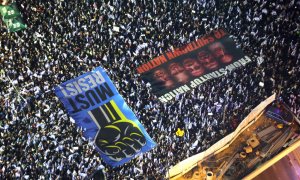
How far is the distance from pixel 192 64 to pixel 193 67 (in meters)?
0.03

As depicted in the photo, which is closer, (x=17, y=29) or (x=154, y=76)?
(x=17, y=29)

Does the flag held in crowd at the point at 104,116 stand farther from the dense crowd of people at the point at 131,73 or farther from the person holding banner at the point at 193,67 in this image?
the person holding banner at the point at 193,67

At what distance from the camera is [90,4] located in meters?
3.52

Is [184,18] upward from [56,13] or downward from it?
downward

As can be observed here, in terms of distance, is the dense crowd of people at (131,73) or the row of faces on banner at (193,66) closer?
the dense crowd of people at (131,73)

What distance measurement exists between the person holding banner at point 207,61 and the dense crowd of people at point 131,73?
13 centimetres

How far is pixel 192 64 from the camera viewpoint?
373 centimetres

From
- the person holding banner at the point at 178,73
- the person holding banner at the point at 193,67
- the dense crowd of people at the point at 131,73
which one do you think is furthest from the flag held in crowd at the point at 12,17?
the person holding banner at the point at 193,67

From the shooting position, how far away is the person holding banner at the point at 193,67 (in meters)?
3.72

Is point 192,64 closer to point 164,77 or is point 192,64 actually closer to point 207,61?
point 207,61

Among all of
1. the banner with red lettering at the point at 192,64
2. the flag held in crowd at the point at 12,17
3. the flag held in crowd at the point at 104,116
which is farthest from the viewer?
the banner with red lettering at the point at 192,64

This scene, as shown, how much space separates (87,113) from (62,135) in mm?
263

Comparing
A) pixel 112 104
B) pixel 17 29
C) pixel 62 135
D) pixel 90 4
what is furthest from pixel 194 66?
pixel 17 29

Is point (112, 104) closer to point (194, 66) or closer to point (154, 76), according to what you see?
point (154, 76)
